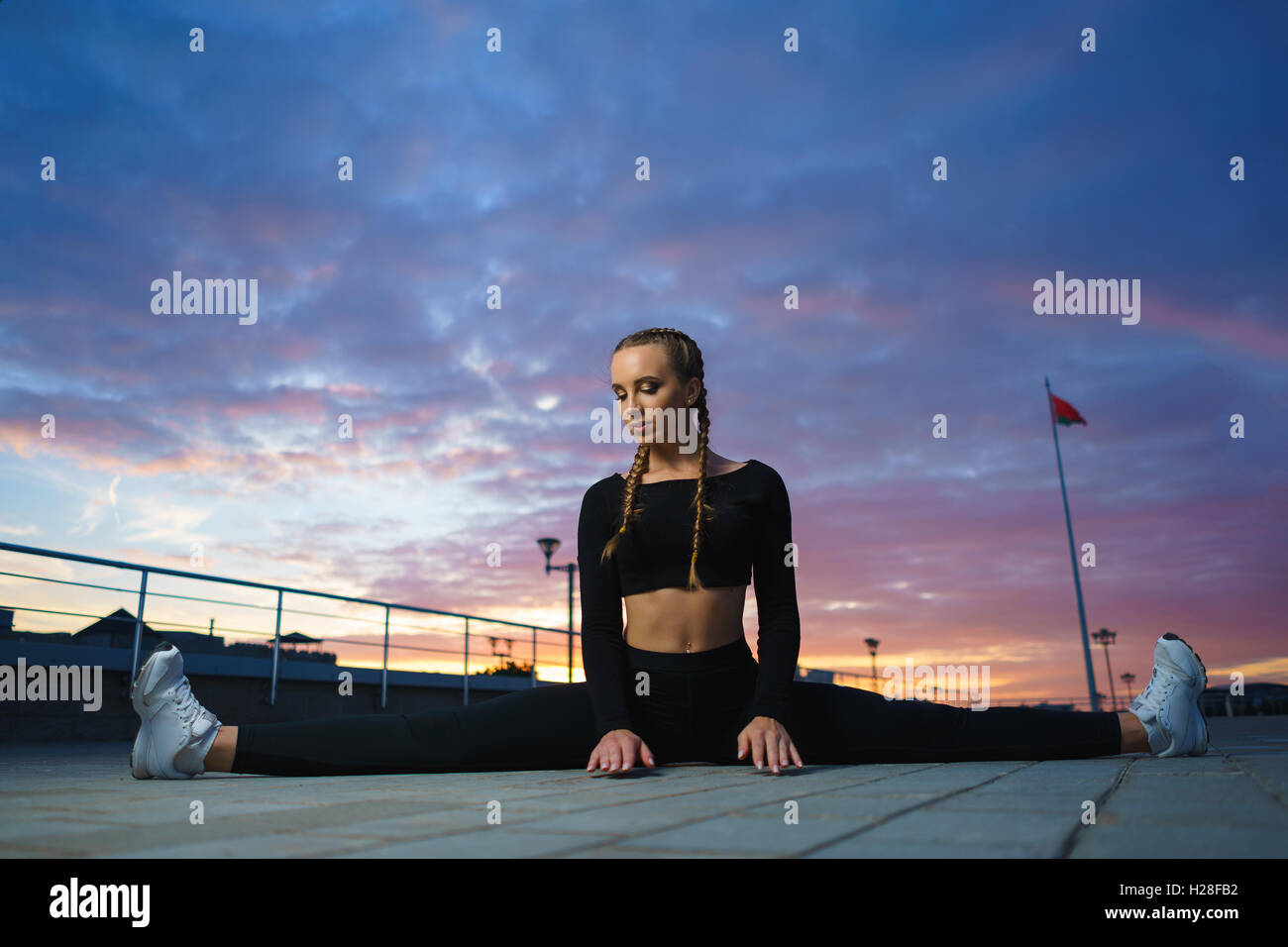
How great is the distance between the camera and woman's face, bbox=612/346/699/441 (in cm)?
331

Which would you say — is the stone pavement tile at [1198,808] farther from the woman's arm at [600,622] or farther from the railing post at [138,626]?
the railing post at [138,626]

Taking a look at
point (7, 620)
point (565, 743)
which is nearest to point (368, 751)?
point (565, 743)

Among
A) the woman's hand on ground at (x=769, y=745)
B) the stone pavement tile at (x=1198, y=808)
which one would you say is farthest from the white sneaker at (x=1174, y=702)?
the woman's hand on ground at (x=769, y=745)

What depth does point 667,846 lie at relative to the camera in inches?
53.9

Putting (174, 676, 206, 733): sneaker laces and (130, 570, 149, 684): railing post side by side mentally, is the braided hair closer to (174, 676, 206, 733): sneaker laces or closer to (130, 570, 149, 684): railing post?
(174, 676, 206, 733): sneaker laces

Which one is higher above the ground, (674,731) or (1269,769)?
(674,731)

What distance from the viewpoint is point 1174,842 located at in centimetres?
136

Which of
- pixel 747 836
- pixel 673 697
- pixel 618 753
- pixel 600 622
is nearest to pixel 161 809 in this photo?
pixel 618 753

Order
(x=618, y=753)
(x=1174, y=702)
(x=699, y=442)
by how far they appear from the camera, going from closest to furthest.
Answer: (x=618, y=753)
(x=1174, y=702)
(x=699, y=442)

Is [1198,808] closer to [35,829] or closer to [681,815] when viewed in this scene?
[681,815]

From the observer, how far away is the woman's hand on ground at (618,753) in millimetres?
2699

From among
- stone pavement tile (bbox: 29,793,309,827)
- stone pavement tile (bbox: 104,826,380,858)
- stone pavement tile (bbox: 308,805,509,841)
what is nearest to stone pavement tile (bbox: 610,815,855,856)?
stone pavement tile (bbox: 308,805,509,841)

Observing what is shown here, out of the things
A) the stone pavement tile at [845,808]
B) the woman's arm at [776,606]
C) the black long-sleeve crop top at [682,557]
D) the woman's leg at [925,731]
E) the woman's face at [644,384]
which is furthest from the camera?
the woman's face at [644,384]

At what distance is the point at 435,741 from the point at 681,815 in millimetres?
1540
